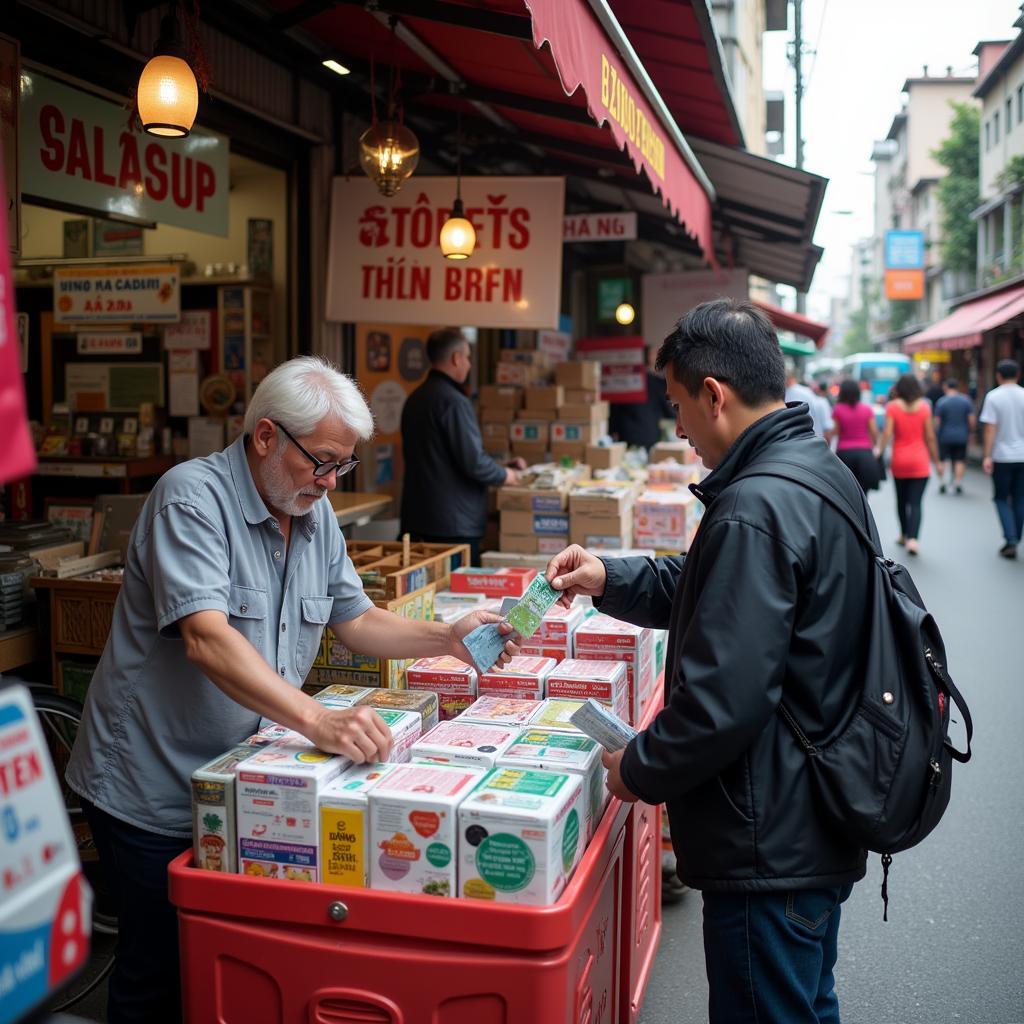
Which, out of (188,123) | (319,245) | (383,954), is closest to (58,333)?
(319,245)

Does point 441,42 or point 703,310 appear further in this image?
point 441,42

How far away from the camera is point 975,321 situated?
28750mm

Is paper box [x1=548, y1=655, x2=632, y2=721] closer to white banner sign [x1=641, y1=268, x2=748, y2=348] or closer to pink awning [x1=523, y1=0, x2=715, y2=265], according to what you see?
pink awning [x1=523, y1=0, x2=715, y2=265]

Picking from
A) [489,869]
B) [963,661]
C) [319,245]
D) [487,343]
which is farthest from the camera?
[487,343]

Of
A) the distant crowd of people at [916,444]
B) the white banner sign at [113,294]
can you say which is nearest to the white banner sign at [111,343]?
the white banner sign at [113,294]

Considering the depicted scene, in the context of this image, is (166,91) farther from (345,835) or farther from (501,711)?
(345,835)

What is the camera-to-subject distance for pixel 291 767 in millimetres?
2305

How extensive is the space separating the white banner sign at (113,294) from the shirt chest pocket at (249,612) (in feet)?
17.8

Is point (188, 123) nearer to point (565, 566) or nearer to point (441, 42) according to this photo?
point (441, 42)

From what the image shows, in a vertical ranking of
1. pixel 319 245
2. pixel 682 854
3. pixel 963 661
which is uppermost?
pixel 319 245

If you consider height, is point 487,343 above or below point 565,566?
above

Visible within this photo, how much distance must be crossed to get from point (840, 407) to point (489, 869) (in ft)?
35.9

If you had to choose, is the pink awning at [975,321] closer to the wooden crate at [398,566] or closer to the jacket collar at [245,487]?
the wooden crate at [398,566]

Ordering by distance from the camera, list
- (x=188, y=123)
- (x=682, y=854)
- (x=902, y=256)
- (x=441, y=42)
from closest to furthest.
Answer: (x=682, y=854), (x=188, y=123), (x=441, y=42), (x=902, y=256)
